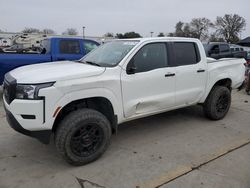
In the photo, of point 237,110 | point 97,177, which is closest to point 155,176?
point 97,177

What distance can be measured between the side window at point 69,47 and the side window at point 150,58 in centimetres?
445

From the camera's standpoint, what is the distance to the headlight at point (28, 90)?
3.34 metres

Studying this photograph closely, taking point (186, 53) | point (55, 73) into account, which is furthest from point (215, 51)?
point (55, 73)

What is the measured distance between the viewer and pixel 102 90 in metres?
3.84

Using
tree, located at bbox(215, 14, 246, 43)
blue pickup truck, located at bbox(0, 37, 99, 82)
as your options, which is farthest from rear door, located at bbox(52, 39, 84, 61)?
tree, located at bbox(215, 14, 246, 43)

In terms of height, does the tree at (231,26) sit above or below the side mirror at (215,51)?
above

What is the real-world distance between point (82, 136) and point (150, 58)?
175 centimetres

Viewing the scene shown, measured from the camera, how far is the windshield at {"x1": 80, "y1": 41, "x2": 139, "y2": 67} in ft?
14.1

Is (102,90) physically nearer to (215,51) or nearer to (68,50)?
(68,50)

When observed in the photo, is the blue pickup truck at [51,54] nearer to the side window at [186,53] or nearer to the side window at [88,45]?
the side window at [88,45]

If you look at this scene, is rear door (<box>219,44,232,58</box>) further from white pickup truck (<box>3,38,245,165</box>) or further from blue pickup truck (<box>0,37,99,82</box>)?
white pickup truck (<box>3,38,245,165</box>)

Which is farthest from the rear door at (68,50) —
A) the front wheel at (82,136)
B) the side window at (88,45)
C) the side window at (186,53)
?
the front wheel at (82,136)

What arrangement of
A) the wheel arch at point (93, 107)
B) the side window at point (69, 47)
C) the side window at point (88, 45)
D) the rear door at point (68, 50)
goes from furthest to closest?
the side window at point (88, 45)
the side window at point (69, 47)
the rear door at point (68, 50)
the wheel arch at point (93, 107)

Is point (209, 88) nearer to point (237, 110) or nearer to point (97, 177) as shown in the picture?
point (237, 110)
